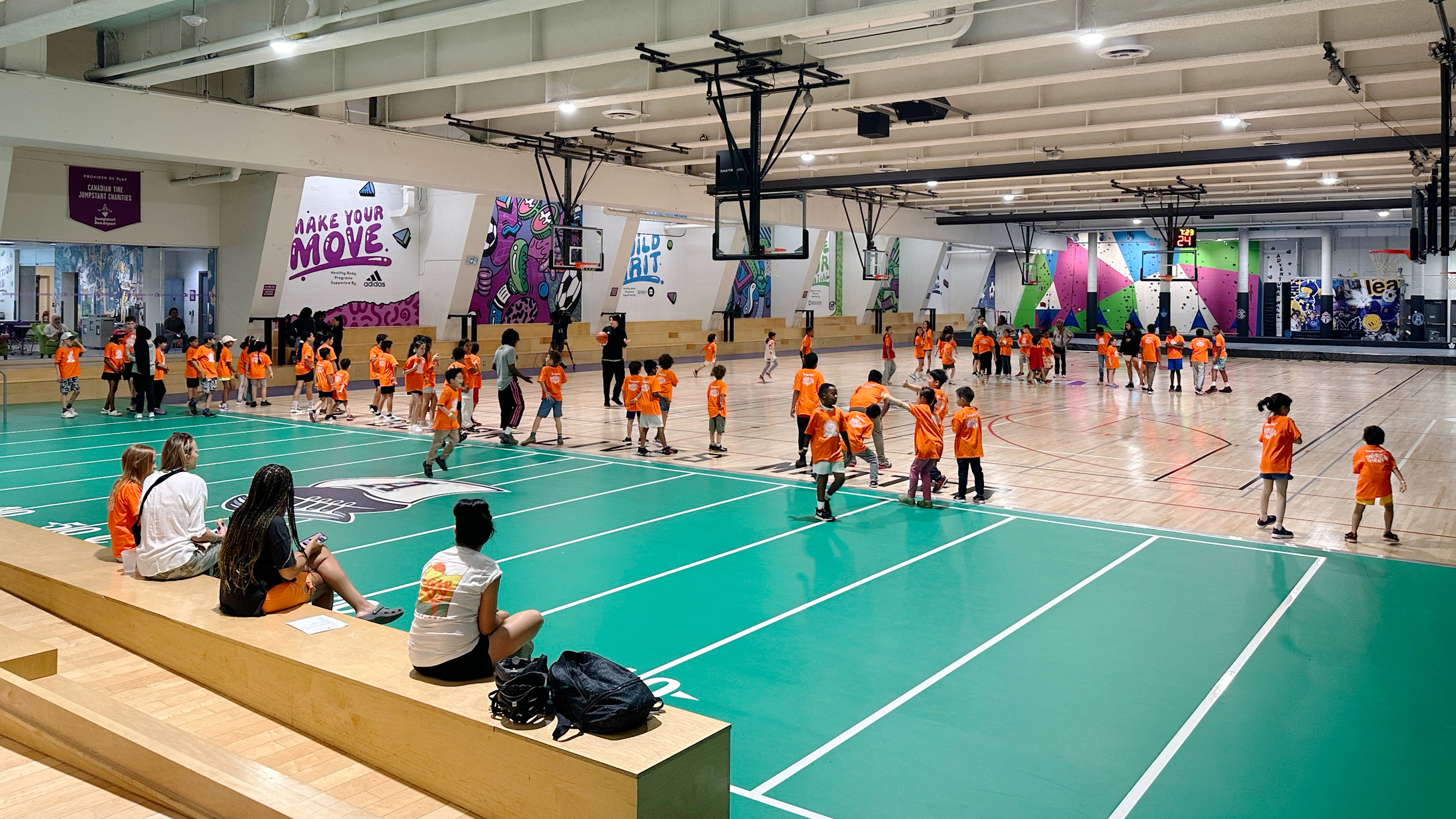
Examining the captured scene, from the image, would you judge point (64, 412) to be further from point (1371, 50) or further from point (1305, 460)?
point (1371, 50)

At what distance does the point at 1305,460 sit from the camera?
1644cm

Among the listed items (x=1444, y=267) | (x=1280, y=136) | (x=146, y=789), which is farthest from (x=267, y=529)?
(x=1444, y=267)

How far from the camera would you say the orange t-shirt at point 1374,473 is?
10.5 metres

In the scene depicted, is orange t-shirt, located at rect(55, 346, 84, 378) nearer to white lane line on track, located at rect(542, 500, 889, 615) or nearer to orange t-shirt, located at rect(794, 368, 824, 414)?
orange t-shirt, located at rect(794, 368, 824, 414)

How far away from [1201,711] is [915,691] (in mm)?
1747

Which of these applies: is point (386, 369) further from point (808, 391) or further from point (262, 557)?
point (262, 557)

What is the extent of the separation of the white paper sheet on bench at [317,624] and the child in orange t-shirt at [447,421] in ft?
26.9

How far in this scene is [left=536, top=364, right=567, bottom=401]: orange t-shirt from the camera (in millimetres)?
17406

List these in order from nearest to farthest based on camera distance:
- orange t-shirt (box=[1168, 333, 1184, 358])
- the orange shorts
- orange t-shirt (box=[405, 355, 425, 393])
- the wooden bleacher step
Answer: the wooden bleacher step < the orange shorts < orange t-shirt (box=[405, 355, 425, 393]) < orange t-shirt (box=[1168, 333, 1184, 358])

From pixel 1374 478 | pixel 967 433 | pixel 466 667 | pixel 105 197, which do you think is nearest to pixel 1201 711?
pixel 466 667

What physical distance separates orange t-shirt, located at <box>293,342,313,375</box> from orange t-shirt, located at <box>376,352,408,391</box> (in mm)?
1936

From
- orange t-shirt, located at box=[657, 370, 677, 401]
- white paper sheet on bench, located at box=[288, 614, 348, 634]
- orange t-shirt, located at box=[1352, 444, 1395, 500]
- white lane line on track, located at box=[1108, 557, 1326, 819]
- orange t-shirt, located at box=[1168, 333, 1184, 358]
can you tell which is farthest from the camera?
orange t-shirt, located at box=[1168, 333, 1184, 358]

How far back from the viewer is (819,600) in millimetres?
8789

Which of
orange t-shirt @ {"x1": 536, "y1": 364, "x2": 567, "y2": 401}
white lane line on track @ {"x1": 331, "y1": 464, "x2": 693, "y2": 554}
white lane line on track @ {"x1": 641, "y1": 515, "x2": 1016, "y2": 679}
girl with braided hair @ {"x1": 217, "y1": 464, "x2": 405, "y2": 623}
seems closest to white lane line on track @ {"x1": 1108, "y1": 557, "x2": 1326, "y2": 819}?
white lane line on track @ {"x1": 641, "y1": 515, "x2": 1016, "y2": 679}
